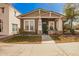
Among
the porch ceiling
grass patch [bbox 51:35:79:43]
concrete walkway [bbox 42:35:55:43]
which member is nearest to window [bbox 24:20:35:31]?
the porch ceiling

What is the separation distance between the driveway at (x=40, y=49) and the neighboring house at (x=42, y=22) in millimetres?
348

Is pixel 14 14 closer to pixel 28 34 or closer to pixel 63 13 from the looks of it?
pixel 28 34

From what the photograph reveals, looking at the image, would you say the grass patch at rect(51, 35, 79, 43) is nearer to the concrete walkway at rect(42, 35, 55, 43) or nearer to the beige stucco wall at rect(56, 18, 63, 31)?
the concrete walkway at rect(42, 35, 55, 43)

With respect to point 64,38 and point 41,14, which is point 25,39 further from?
point 64,38

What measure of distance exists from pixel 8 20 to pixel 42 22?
83 cm

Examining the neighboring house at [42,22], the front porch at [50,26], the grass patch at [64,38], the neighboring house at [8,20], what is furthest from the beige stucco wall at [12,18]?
the grass patch at [64,38]

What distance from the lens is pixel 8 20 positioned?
6.86 meters

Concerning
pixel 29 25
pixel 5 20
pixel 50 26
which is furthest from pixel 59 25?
pixel 5 20

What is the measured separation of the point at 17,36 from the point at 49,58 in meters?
1.02

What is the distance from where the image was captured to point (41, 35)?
687 centimetres

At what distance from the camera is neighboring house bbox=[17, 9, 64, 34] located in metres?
6.82

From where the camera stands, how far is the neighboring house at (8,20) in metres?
6.81

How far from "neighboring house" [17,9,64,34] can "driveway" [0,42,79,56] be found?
35 centimetres

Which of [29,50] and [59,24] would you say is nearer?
[29,50]
